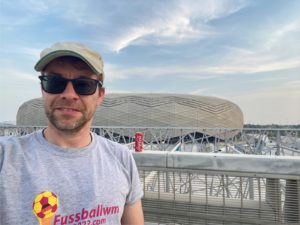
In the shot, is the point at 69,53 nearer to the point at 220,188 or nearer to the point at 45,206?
the point at 45,206

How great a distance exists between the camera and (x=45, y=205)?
1141 mm

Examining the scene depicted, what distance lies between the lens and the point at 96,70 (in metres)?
1.32

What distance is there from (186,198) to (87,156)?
151 cm

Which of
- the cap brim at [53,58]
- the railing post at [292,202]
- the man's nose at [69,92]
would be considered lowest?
the railing post at [292,202]

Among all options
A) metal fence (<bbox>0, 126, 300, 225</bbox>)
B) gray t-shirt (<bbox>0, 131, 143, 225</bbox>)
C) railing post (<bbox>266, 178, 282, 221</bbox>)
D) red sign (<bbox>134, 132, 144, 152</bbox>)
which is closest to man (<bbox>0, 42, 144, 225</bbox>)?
gray t-shirt (<bbox>0, 131, 143, 225</bbox>)

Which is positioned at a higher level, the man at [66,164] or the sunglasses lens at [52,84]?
the sunglasses lens at [52,84]

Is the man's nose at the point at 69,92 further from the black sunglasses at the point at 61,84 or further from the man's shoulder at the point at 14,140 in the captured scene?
the man's shoulder at the point at 14,140

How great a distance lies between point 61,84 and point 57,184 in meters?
0.51

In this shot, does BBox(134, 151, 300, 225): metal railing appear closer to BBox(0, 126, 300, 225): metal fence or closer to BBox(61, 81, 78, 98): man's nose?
BBox(0, 126, 300, 225): metal fence

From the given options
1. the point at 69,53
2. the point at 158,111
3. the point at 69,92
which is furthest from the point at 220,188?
the point at 158,111

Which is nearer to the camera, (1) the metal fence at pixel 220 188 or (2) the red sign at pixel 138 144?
(1) the metal fence at pixel 220 188

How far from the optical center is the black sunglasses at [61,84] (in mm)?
1294

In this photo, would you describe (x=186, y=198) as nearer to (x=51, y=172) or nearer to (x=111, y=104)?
(x=51, y=172)

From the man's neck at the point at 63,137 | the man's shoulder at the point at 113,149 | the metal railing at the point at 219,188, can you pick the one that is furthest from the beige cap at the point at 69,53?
the metal railing at the point at 219,188
